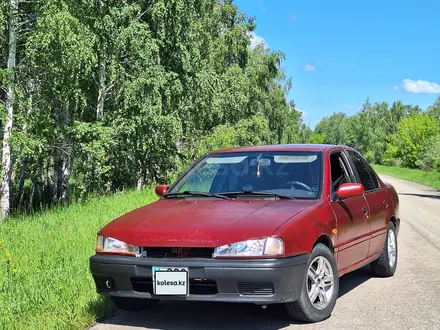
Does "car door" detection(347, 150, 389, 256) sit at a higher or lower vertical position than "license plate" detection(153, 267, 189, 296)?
higher

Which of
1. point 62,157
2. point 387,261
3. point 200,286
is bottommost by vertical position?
point 387,261

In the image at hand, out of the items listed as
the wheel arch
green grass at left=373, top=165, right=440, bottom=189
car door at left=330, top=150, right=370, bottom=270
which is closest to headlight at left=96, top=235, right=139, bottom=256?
the wheel arch

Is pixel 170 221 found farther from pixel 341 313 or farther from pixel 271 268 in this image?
pixel 341 313

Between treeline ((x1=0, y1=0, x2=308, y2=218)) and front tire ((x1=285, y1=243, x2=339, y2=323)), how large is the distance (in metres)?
11.2

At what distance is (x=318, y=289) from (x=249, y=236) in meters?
1.03

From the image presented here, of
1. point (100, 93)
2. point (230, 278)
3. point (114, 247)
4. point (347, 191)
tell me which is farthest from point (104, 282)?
point (100, 93)

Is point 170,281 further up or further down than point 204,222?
further down

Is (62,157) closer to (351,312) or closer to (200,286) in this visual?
(351,312)

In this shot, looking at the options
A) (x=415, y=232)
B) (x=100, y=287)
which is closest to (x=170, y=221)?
(x=100, y=287)

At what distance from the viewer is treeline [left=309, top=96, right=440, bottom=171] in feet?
306

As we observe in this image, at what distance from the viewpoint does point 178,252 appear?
14.4 ft

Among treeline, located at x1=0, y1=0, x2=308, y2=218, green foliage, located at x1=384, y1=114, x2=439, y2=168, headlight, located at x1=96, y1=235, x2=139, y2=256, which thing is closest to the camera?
headlight, located at x1=96, y1=235, x2=139, y2=256

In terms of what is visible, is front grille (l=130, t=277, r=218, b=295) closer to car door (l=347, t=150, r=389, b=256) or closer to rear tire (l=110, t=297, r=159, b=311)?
rear tire (l=110, t=297, r=159, b=311)

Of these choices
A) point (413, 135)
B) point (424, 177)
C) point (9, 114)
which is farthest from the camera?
point (413, 135)
